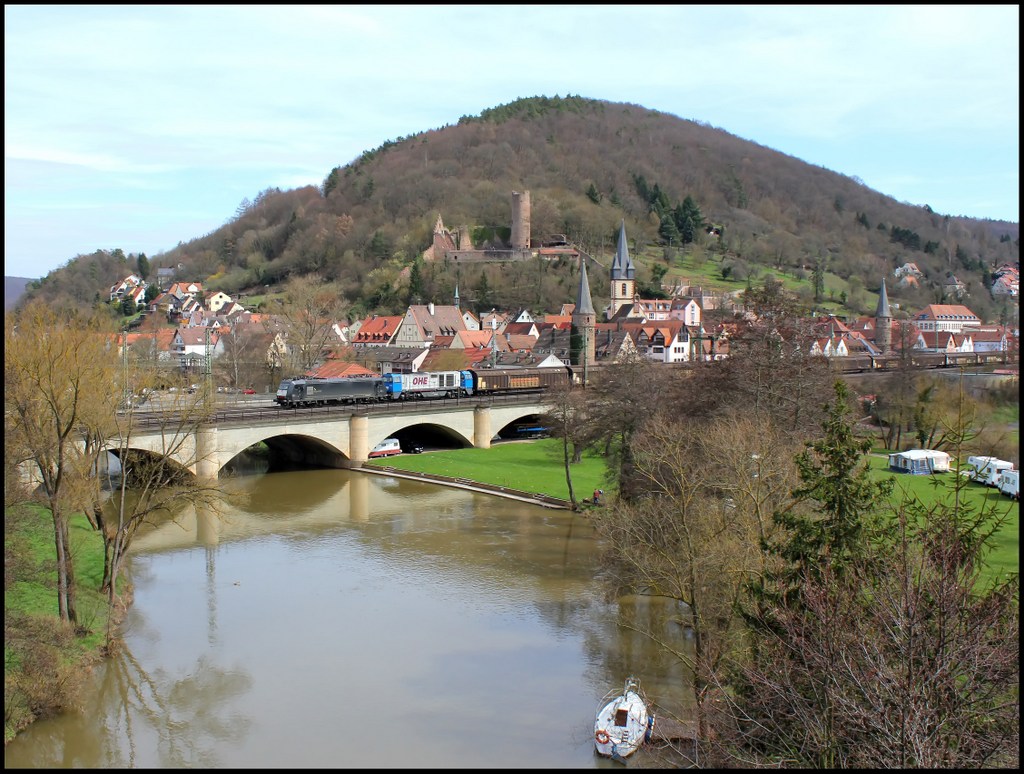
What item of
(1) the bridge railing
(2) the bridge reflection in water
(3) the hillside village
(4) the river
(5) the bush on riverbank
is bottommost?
(4) the river

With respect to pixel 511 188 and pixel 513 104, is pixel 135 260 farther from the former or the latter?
pixel 513 104

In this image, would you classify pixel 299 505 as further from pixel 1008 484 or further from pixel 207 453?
pixel 1008 484

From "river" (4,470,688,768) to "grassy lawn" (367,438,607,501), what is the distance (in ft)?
20.4

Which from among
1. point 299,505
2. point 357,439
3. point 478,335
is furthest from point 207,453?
point 478,335

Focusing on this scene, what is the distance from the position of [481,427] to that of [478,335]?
36.0 metres

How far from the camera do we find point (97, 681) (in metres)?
18.8

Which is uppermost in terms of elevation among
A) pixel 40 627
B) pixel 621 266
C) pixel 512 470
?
pixel 621 266

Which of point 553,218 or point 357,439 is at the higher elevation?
point 553,218

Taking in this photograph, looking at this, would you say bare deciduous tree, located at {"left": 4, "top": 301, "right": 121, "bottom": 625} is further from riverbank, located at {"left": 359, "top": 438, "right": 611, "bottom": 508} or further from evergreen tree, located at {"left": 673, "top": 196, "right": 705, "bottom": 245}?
evergreen tree, located at {"left": 673, "top": 196, "right": 705, "bottom": 245}

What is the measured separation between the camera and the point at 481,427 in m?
49.3

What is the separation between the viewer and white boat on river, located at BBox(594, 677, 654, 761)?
15.7 metres

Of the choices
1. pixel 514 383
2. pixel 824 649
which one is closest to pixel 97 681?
pixel 824 649

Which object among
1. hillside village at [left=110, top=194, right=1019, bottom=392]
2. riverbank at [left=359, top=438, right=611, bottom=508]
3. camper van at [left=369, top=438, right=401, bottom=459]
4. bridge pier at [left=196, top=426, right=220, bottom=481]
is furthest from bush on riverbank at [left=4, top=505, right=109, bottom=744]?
hillside village at [left=110, top=194, right=1019, bottom=392]

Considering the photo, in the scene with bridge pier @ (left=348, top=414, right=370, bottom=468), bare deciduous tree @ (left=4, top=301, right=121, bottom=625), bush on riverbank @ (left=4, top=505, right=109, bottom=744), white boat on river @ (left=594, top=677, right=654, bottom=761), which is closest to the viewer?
white boat on river @ (left=594, top=677, right=654, bottom=761)
